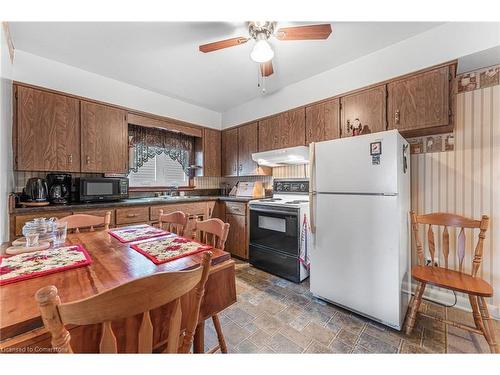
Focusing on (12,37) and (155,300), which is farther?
(12,37)

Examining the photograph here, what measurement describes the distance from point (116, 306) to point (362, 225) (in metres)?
1.74

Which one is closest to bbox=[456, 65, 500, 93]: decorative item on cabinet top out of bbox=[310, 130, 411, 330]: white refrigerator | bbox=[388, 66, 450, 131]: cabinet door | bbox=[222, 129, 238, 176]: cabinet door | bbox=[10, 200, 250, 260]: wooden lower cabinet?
bbox=[388, 66, 450, 131]: cabinet door

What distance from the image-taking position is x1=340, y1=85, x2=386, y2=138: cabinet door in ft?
6.94

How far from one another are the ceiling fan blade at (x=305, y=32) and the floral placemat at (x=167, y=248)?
5.24 feet

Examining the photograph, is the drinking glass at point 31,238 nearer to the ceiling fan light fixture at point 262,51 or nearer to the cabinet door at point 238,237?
the ceiling fan light fixture at point 262,51

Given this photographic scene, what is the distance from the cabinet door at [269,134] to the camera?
306 centimetres

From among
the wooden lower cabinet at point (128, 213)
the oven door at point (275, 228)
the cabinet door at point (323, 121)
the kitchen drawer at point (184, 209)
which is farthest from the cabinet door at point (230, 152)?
the cabinet door at point (323, 121)

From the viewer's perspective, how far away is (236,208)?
3.17m

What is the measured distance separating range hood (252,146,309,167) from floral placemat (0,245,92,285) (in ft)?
7.45
